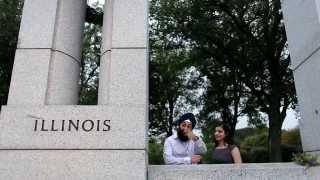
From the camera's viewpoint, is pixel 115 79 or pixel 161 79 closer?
pixel 115 79

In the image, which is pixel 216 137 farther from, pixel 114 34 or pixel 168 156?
pixel 114 34

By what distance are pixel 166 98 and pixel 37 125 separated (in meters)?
18.2

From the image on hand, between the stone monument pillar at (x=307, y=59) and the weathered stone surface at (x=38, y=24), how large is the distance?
459 cm

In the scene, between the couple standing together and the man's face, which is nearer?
the couple standing together

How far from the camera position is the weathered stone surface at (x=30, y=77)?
5.75 meters

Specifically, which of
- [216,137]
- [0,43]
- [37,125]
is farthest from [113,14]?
[0,43]

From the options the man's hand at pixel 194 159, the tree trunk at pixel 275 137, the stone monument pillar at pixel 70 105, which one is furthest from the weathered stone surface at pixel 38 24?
the tree trunk at pixel 275 137

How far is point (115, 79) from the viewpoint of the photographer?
580cm

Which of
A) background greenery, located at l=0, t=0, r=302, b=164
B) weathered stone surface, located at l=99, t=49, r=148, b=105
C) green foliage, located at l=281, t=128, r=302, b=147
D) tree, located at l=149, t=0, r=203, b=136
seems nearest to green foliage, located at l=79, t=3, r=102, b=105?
background greenery, located at l=0, t=0, r=302, b=164

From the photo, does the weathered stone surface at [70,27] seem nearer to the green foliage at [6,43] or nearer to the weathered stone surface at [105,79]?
the weathered stone surface at [105,79]

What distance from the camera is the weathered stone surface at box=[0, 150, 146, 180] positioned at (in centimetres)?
507

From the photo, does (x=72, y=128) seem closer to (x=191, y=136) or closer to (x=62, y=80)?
(x=62, y=80)

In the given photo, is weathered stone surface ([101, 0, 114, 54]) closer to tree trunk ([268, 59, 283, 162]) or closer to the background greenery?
the background greenery

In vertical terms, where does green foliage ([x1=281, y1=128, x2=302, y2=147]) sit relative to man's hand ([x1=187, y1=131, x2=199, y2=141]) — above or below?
above
